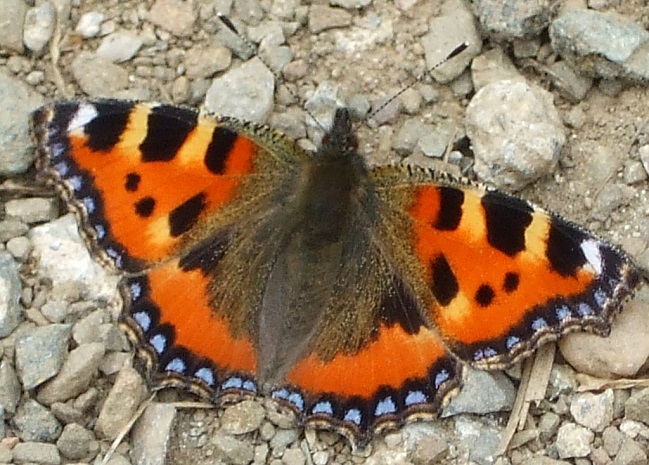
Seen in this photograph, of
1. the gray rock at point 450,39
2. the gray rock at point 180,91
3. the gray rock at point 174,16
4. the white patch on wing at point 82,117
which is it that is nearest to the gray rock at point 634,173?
the gray rock at point 450,39

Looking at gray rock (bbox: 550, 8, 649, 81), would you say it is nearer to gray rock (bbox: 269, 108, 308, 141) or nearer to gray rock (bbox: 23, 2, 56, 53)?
gray rock (bbox: 269, 108, 308, 141)

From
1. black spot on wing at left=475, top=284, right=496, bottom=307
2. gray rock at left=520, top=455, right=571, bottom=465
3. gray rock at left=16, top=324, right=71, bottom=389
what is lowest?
gray rock at left=520, top=455, right=571, bottom=465

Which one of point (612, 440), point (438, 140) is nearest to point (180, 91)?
point (438, 140)

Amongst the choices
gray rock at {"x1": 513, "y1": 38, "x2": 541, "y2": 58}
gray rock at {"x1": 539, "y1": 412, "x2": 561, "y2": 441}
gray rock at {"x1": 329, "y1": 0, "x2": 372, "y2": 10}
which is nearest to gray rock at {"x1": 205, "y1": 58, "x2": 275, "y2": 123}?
gray rock at {"x1": 329, "y1": 0, "x2": 372, "y2": 10}

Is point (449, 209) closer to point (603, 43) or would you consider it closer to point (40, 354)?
point (603, 43)

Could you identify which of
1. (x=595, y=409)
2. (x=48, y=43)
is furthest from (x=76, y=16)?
(x=595, y=409)

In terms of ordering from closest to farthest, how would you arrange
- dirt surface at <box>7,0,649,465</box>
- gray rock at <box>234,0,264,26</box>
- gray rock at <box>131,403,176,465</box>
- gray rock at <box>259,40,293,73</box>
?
gray rock at <box>131,403,176,465</box>, dirt surface at <box>7,0,649,465</box>, gray rock at <box>259,40,293,73</box>, gray rock at <box>234,0,264,26</box>
